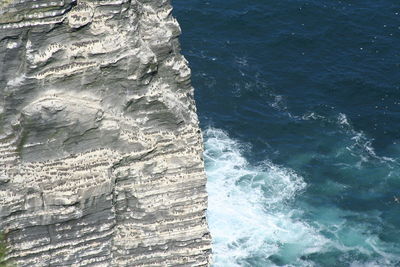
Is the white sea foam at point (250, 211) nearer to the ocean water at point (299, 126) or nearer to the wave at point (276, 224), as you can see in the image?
the wave at point (276, 224)

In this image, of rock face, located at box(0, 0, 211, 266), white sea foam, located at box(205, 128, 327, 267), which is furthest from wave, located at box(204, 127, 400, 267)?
rock face, located at box(0, 0, 211, 266)

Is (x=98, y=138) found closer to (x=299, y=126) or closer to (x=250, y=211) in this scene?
(x=250, y=211)

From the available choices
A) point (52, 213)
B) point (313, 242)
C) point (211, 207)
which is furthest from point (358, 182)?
point (52, 213)

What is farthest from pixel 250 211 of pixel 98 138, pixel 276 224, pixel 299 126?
pixel 98 138

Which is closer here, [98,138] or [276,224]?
[98,138]

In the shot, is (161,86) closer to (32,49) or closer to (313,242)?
(32,49)
